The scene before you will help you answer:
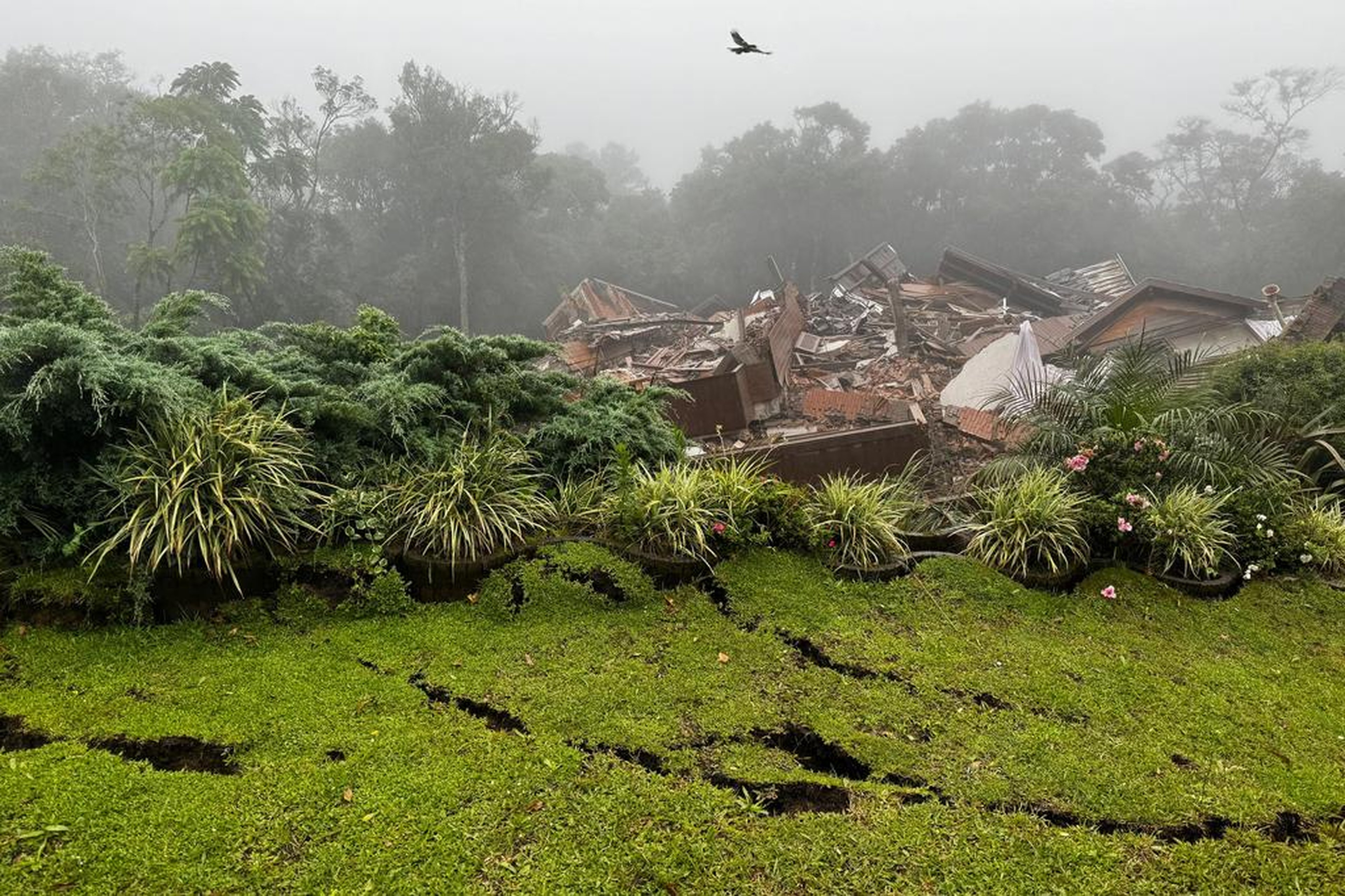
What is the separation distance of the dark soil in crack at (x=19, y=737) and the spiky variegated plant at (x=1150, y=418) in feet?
19.8

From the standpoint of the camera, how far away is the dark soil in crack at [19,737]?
2.77 metres

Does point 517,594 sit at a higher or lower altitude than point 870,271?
lower

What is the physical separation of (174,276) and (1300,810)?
3075cm

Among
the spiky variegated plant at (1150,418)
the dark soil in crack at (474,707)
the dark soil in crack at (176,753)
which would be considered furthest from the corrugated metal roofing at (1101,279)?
the dark soil in crack at (176,753)

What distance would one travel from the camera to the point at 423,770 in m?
2.80

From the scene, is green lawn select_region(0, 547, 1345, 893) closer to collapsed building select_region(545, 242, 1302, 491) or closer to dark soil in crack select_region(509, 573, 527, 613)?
dark soil in crack select_region(509, 573, 527, 613)

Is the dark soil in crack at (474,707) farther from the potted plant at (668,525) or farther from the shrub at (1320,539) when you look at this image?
the shrub at (1320,539)

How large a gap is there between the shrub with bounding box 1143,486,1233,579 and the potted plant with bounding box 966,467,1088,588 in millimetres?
430

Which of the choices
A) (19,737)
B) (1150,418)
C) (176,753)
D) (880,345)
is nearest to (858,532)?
(1150,418)

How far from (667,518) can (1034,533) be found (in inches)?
97.7

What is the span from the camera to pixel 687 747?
305cm

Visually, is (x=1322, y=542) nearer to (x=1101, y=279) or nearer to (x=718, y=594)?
(x=718, y=594)

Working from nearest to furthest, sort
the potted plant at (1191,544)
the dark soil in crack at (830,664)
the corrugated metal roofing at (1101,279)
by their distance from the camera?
the dark soil in crack at (830,664) → the potted plant at (1191,544) → the corrugated metal roofing at (1101,279)

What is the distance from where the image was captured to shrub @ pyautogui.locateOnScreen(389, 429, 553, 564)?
4227 mm
